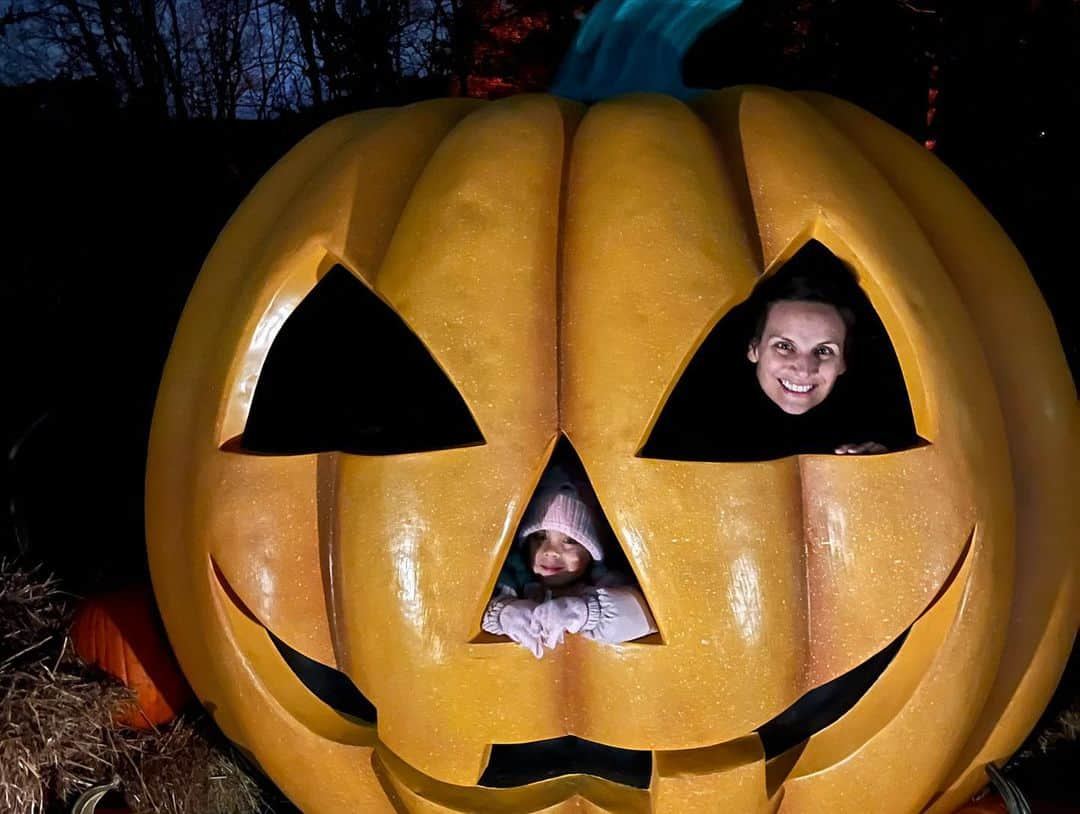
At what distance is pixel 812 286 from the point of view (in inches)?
70.4

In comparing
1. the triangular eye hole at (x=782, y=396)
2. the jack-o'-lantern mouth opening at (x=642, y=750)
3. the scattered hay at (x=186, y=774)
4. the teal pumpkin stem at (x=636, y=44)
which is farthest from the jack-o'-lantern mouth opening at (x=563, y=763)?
the teal pumpkin stem at (x=636, y=44)

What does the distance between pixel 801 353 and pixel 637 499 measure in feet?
1.71

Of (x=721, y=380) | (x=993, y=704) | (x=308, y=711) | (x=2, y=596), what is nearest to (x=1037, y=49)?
(x=721, y=380)

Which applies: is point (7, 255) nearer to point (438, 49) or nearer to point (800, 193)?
point (438, 49)

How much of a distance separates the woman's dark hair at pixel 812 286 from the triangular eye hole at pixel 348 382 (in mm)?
656

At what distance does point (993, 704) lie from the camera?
5.22ft

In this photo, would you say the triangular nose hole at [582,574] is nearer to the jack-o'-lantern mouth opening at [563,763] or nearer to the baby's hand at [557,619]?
the baby's hand at [557,619]

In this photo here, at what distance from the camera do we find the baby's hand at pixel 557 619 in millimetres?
1332

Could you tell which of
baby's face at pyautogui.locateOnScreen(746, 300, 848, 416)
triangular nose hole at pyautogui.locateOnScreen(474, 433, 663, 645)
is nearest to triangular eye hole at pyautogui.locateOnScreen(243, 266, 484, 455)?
triangular nose hole at pyautogui.locateOnScreen(474, 433, 663, 645)

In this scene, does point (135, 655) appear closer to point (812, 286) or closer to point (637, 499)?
point (637, 499)

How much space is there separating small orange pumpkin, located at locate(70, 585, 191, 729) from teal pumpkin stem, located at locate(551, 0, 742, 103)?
4.60ft

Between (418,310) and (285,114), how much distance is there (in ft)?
5.02

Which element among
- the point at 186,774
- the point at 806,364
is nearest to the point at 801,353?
the point at 806,364

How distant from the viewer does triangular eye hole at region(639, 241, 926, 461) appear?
1.77m
